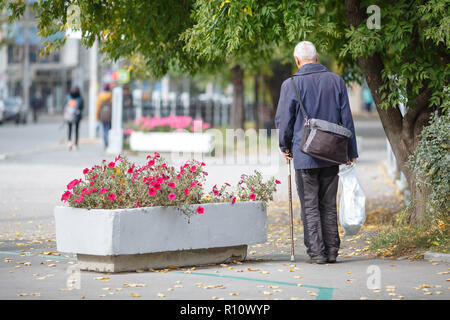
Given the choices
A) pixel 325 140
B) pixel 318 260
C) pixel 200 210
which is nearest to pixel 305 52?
pixel 325 140

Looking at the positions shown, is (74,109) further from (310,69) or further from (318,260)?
(318,260)

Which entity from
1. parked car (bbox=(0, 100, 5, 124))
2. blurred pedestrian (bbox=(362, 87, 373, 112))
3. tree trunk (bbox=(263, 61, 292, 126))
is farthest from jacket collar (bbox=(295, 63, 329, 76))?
blurred pedestrian (bbox=(362, 87, 373, 112))

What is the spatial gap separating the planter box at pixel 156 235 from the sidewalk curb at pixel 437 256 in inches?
61.7

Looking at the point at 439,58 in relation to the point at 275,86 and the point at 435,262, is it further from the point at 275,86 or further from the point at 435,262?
the point at 275,86

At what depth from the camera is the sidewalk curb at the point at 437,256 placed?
8633 mm

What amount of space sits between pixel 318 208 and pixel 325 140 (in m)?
0.72

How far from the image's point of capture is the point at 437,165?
914cm

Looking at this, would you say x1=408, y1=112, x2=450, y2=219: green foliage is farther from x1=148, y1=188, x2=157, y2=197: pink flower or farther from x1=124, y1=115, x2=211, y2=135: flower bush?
x1=124, y1=115, x2=211, y2=135: flower bush

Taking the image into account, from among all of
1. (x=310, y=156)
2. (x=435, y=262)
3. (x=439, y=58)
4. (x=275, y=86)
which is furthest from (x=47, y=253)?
(x=275, y=86)

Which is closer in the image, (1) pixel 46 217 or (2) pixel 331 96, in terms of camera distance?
(2) pixel 331 96

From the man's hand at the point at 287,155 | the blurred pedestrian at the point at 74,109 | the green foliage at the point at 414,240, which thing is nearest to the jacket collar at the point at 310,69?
the man's hand at the point at 287,155

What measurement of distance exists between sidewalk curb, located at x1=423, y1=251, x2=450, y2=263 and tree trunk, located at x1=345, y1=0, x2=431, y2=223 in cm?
159

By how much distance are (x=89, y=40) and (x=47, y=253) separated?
3.41m
